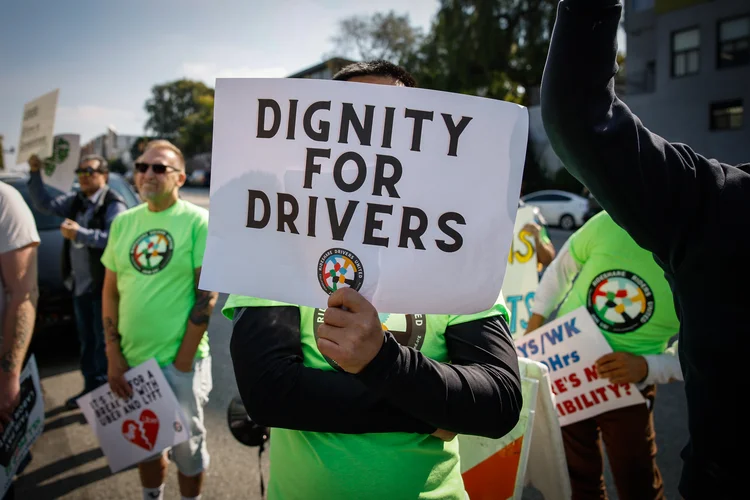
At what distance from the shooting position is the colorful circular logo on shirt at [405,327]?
4.70 feet

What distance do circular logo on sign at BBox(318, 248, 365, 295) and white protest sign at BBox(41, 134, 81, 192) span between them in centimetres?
446

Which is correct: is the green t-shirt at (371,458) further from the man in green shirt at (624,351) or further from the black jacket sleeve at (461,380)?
the man in green shirt at (624,351)

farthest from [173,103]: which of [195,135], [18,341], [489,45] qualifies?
[18,341]

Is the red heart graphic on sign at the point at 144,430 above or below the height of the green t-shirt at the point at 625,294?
below

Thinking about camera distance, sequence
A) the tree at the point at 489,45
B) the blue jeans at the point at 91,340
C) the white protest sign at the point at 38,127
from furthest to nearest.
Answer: the tree at the point at 489,45, the blue jeans at the point at 91,340, the white protest sign at the point at 38,127

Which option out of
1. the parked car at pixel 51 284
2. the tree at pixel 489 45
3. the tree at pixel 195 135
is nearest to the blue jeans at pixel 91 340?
the parked car at pixel 51 284

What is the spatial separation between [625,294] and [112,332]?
262cm

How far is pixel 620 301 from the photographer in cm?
245

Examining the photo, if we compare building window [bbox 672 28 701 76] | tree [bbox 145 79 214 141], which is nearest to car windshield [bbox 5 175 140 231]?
building window [bbox 672 28 701 76]

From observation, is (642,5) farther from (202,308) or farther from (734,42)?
(202,308)

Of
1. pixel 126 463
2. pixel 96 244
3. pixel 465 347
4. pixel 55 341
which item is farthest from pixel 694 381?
pixel 55 341

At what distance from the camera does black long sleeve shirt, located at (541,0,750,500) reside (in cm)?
106

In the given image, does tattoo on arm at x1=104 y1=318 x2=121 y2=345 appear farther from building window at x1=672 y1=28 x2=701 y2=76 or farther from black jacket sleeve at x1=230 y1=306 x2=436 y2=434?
building window at x1=672 y1=28 x2=701 y2=76

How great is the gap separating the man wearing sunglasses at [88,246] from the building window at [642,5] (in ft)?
85.7
